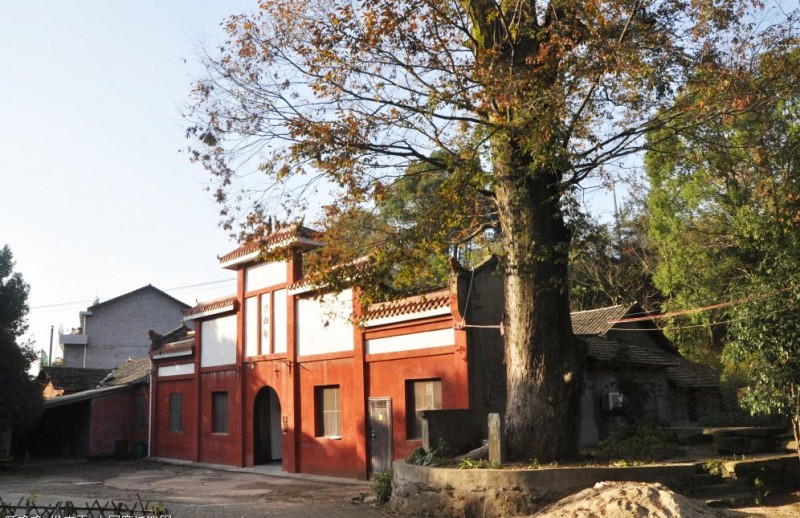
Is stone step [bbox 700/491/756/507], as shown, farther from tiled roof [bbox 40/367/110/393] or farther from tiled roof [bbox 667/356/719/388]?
tiled roof [bbox 40/367/110/393]

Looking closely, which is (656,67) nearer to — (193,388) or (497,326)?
(497,326)

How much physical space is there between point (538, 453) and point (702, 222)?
1668 centimetres

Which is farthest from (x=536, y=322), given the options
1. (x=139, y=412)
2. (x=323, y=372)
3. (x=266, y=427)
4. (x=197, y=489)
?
(x=139, y=412)

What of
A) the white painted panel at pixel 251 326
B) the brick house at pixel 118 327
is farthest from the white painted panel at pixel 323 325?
the brick house at pixel 118 327

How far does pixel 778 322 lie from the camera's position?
11.6 metres

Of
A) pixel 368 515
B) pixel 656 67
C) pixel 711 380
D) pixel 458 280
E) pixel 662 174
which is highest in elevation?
pixel 662 174

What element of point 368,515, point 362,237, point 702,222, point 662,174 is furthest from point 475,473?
point 662,174

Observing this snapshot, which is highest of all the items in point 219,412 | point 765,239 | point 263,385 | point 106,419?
point 765,239

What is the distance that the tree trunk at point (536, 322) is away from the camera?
1161cm

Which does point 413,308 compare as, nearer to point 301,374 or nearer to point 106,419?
point 301,374

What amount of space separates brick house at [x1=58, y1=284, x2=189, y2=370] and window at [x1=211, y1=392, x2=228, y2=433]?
733 inches

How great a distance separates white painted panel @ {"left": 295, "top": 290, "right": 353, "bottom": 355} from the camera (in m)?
18.4

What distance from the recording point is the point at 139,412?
28.7 meters

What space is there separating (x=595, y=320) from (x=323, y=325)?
810 cm
